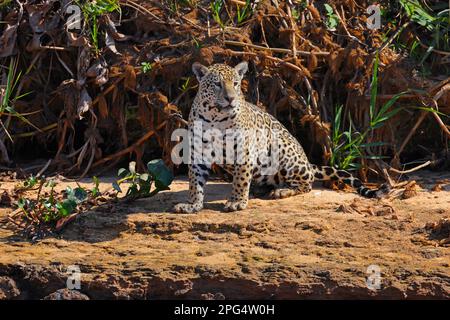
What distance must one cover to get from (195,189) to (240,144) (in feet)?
1.82

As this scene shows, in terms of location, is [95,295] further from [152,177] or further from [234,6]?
[234,6]

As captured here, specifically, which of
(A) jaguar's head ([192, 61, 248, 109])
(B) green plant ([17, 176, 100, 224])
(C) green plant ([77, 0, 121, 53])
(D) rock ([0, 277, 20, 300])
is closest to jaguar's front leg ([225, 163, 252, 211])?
(A) jaguar's head ([192, 61, 248, 109])

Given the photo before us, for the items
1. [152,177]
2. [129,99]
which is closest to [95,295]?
[152,177]

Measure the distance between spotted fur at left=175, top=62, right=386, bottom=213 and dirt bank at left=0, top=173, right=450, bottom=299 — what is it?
192 mm

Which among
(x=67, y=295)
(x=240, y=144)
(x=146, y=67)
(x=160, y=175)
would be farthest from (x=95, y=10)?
(x=67, y=295)

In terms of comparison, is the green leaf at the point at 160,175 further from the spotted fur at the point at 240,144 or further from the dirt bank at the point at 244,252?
the spotted fur at the point at 240,144

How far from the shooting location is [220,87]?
8.54 m

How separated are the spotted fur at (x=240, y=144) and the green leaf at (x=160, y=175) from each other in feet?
0.97

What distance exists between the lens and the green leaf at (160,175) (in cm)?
895

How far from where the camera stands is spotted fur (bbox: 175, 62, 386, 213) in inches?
338

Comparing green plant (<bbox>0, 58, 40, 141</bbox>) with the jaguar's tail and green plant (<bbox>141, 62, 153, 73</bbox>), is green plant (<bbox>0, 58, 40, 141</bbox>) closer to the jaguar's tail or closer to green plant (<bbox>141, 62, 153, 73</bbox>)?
green plant (<bbox>141, 62, 153, 73</bbox>)

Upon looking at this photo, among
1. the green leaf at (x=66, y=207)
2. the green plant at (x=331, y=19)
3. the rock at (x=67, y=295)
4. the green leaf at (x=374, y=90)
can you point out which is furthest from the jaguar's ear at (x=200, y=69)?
the rock at (x=67, y=295)

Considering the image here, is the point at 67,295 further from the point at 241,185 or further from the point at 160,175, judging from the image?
the point at 241,185

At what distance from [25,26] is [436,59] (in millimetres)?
4249
